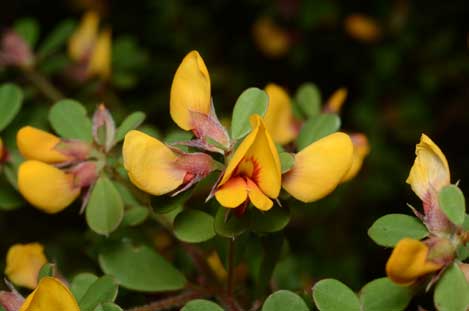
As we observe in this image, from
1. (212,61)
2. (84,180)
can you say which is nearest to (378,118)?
(212,61)

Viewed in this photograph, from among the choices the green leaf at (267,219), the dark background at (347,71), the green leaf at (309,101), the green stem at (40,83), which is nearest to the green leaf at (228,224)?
the green leaf at (267,219)

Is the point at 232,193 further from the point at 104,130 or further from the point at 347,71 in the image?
the point at 347,71

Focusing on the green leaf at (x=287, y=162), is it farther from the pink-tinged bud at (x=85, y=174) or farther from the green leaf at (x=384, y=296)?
the pink-tinged bud at (x=85, y=174)

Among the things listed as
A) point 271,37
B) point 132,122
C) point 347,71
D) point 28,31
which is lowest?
point 347,71

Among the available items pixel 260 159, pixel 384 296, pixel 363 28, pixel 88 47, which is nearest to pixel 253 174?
pixel 260 159

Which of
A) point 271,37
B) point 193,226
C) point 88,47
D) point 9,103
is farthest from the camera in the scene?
point 271,37

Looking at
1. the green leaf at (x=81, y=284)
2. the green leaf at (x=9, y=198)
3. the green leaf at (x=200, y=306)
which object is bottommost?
the green leaf at (x=9, y=198)

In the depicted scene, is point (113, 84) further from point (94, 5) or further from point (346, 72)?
point (346, 72)
